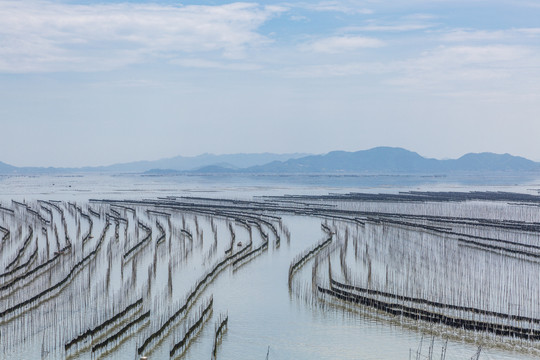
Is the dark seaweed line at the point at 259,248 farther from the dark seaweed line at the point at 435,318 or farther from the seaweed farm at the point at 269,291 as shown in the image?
the dark seaweed line at the point at 435,318

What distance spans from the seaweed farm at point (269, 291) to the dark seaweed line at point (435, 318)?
4 centimetres

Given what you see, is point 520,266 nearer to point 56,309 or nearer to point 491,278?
point 491,278

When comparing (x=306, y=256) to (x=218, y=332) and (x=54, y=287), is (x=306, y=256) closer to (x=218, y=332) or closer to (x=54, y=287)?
(x=54, y=287)

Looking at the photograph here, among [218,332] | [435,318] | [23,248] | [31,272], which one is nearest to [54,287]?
[31,272]

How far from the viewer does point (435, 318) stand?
22.2 metres

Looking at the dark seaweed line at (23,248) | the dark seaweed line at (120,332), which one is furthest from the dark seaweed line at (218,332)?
the dark seaweed line at (23,248)

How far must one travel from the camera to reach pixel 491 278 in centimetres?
2995

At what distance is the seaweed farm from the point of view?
20.1 meters

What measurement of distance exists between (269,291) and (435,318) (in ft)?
26.0

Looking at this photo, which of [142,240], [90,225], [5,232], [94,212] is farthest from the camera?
[94,212]

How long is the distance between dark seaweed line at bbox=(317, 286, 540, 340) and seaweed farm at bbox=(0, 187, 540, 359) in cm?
4

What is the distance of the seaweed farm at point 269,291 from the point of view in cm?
2008

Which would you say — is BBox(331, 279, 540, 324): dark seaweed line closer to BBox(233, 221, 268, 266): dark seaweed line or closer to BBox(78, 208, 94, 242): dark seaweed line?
BBox(233, 221, 268, 266): dark seaweed line

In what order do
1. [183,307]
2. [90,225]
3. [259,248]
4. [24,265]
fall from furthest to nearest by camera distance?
1. [90,225]
2. [259,248]
3. [24,265]
4. [183,307]
